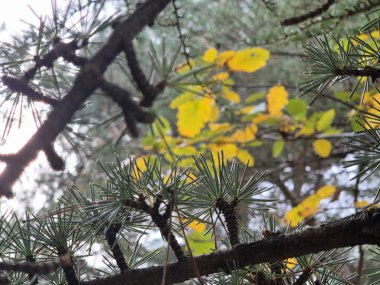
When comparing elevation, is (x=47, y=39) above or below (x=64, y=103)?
above

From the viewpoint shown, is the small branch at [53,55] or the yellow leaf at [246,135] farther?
the yellow leaf at [246,135]

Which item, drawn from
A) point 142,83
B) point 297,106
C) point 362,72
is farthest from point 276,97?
point 142,83

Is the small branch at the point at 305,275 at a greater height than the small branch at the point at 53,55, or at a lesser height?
lesser

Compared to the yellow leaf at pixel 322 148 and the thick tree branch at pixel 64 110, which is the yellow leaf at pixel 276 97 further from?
the thick tree branch at pixel 64 110

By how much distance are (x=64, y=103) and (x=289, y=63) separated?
1602mm

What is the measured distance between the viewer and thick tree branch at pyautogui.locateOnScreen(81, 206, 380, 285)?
0.35 metres

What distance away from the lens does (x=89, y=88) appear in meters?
0.32

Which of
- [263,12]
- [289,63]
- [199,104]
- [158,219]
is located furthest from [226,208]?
[289,63]

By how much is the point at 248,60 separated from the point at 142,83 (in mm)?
764

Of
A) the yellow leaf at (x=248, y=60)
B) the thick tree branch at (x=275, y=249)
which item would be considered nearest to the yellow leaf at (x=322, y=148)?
the yellow leaf at (x=248, y=60)

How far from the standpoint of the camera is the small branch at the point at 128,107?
0.30m

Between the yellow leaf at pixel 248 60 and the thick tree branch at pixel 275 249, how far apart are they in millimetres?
709

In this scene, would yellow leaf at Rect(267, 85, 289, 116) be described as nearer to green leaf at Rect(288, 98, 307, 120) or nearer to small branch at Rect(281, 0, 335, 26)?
green leaf at Rect(288, 98, 307, 120)

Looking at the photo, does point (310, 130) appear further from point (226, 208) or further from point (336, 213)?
point (226, 208)
